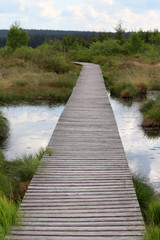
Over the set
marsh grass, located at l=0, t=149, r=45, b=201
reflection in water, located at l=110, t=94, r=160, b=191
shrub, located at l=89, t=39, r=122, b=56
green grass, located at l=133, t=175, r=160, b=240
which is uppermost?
shrub, located at l=89, t=39, r=122, b=56

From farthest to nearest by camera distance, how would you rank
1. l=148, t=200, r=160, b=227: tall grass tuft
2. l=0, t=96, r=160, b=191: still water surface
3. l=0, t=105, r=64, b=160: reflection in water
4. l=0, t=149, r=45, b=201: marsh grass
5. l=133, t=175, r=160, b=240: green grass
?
l=0, t=105, r=64, b=160: reflection in water → l=0, t=96, r=160, b=191: still water surface → l=0, t=149, r=45, b=201: marsh grass → l=148, t=200, r=160, b=227: tall grass tuft → l=133, t=175, r=160, b=240: green grass

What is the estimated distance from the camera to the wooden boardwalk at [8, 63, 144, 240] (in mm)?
2664

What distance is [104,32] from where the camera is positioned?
5841 cm

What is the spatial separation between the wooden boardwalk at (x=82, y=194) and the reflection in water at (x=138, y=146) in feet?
1.90

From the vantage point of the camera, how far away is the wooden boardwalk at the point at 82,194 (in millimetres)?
2664

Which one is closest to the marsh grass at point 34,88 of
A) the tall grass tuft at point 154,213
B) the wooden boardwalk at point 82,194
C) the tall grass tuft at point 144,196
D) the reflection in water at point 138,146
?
the reflection in water at point 138,146

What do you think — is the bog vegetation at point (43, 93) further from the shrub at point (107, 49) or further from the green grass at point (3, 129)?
the shrub at point (107, 49)

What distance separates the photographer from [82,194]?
330 cm

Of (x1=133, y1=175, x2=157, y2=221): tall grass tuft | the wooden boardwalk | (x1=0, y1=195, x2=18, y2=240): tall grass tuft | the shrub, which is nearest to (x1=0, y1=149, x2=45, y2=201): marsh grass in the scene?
the wooden boardwalk

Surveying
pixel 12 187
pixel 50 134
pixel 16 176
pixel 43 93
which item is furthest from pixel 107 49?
pixel 12 187

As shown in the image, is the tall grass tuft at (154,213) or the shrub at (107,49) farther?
the shrub at (107,49)

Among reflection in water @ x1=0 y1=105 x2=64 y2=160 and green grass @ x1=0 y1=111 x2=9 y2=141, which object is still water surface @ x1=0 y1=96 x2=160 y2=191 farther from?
green grass @ x1=0 y1=111 x2=9 y2=141

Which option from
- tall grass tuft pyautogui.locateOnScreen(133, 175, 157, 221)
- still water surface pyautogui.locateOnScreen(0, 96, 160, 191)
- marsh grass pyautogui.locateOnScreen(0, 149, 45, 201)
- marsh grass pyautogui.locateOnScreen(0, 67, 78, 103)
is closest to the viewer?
tall grass tuft pyautogui.locateOnScreen(133, 175, 157, 221)

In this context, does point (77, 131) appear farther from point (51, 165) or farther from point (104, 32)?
point (104, 32)
